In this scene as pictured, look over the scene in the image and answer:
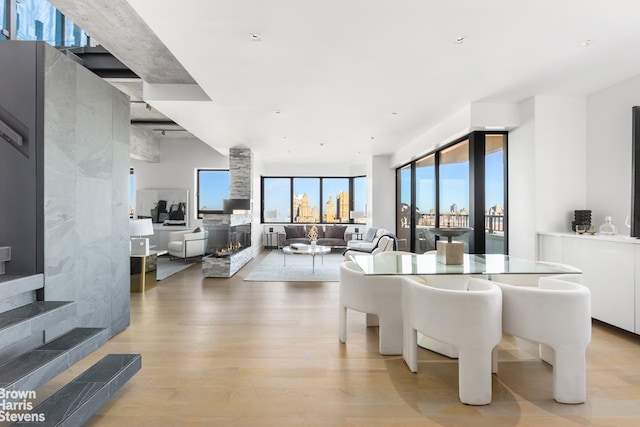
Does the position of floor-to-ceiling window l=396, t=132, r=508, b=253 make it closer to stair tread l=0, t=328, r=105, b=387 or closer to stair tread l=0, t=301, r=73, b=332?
stair tread l=0, t=328, r=105, b=387

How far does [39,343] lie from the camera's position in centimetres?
232

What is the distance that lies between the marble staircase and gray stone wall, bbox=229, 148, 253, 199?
5624 mm

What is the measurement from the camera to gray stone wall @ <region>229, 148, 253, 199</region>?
8016mm

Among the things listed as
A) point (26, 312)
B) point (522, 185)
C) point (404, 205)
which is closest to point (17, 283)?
point (26, 312)

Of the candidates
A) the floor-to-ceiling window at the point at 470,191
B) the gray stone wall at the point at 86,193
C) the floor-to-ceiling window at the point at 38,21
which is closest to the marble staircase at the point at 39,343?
the gray stone wall at the point at 86,193

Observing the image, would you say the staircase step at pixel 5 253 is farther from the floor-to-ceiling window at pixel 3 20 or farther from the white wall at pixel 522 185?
the white wall at pixel 522 185

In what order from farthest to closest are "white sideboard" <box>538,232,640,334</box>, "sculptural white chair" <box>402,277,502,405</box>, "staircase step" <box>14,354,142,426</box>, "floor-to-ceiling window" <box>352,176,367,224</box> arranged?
"floor-to-ceiling window" <box>352,176,367,224</box> < "white sideboard" <box>538,232,640,334</box> < "sculptural white chair" <box>402,277,502,405</box> < "staircase step" <box>14,354,142,426</box>

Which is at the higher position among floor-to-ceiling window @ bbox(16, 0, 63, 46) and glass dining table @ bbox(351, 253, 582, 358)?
floor-to-ceiling window @ bbox(16, 0, 63, 46)

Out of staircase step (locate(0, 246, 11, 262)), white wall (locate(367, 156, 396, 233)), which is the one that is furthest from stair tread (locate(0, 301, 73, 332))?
white wall (locate(367, 156, 396, 233))

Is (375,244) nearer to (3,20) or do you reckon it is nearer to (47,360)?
(47,360)

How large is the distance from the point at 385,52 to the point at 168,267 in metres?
6.31

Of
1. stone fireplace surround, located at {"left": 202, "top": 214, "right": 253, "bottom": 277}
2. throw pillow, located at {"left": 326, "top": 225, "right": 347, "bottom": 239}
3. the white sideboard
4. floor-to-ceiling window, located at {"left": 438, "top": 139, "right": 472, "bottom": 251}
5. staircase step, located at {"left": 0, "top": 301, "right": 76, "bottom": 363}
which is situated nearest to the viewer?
staircase step, located at {"left": 0, "top": 301, "right": 76, "bottom": 363}

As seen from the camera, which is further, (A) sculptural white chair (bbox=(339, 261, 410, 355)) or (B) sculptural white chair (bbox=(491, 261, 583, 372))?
(A) sculptural white chair (bbox=(339, 261, 410, 355))

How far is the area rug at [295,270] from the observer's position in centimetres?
594
